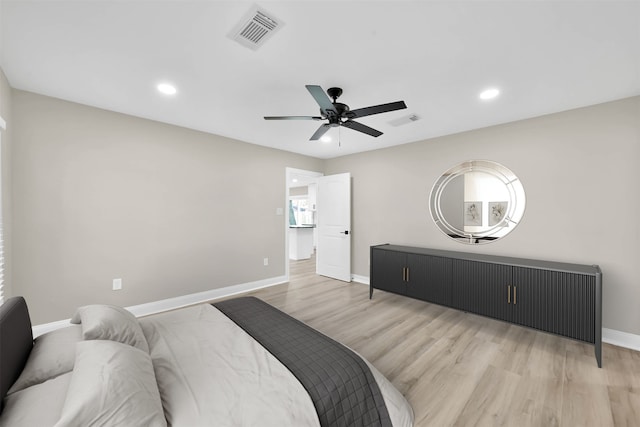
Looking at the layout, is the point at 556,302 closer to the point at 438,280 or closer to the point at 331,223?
the point at 438,280

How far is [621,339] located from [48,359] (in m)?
4.60

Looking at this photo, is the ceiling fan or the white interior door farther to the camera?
the white interior door

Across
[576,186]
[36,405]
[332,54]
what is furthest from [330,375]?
[576,186]

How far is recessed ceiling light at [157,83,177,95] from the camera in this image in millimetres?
2479

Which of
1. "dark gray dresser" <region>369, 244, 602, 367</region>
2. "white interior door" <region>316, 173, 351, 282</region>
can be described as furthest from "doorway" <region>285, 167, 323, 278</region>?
"dark gray dresser" <region>369, 244, 602, 367</region>

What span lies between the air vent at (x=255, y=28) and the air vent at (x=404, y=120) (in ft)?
6.50

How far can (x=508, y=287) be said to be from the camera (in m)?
2.86

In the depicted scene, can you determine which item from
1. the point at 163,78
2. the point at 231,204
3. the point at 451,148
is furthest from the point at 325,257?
the point at 163,78

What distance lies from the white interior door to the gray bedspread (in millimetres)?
3266

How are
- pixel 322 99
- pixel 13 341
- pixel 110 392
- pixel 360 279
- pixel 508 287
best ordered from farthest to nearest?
pixel 360 279 → pixel 508 287 → pixel 322 99 → pixel 13 341 → pixel 110 392

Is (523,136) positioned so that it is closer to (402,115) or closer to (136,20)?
(402,115)

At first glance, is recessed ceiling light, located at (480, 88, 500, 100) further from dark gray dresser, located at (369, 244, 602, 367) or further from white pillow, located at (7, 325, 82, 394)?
white pillow, located at (7, 325, 82, 394)

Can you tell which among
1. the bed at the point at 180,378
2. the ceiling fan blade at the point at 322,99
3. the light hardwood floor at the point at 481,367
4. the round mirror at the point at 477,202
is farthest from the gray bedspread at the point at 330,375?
the round mirror at the point at 477,202

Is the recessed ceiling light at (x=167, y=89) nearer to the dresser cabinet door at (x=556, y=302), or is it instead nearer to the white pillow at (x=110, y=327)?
the white pillow at (x=110, y=327)
